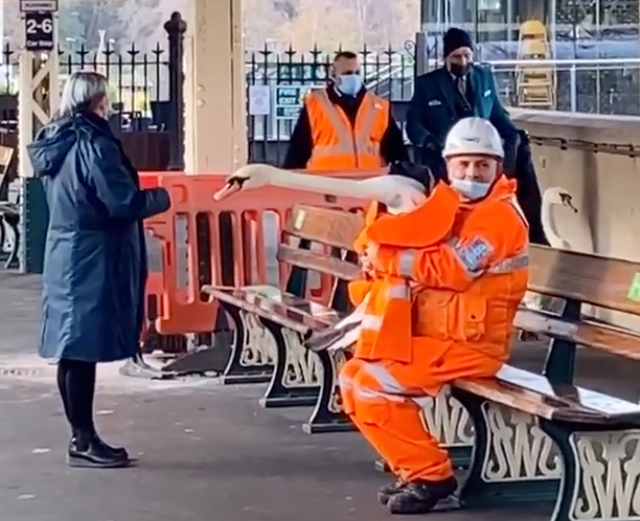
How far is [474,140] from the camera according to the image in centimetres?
709

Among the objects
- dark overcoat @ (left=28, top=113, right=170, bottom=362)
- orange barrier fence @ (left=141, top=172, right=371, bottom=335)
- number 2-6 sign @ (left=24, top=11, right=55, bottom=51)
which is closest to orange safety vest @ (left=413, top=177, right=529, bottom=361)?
dark overcoat @ (left=28, top=113, right=170, bottom=362)

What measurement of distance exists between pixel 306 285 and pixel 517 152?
2177 mm

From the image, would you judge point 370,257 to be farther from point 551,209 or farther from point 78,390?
point 551,209

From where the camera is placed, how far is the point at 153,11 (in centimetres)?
4106

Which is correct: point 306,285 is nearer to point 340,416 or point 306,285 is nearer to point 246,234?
point 246,234

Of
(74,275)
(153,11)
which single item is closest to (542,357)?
(74,275)

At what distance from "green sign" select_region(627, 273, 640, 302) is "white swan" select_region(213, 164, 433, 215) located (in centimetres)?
91

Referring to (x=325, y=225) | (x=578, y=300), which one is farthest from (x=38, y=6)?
(x=578, y=300)

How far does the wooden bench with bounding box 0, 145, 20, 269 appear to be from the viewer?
1792 cm

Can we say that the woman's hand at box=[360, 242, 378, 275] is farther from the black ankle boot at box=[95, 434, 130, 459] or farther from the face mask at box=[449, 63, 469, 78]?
the face mask at box=[449, 63, 469, 78]

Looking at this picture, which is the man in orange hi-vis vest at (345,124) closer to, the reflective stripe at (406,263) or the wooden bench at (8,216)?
the reflective stripe at (406,263)

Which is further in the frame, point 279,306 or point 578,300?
point 279,306

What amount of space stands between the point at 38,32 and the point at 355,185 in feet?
32.4

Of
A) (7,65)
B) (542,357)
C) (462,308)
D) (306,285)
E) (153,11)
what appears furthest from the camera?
(153,11)
